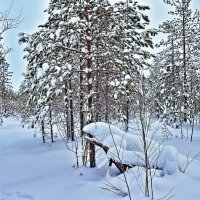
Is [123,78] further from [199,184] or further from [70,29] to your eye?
[199,184]

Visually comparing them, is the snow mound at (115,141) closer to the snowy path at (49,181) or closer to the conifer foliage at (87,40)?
the snowy path at (49,181)

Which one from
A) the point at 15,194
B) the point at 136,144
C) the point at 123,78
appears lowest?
the point at 15,194

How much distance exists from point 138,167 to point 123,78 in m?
3.50

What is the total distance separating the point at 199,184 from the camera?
659 centimetres

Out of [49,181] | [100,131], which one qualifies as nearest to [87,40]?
[100,131]

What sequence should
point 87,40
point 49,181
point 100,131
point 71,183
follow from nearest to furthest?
point 71,183 < point 49,181 < point 100,131 < point 87,40

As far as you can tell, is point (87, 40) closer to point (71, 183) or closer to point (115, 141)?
point (115, 141)

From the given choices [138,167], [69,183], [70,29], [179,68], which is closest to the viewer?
[138,167]

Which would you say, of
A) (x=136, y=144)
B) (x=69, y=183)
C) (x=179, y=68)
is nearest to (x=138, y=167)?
A: (x=136, y=144)

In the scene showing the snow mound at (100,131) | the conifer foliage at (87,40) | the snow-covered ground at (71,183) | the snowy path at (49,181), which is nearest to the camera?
the snow-covered ground at (71,183)

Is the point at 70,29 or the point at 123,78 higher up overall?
the point at 70,29

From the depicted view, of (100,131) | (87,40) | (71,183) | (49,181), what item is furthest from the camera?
(87,40)

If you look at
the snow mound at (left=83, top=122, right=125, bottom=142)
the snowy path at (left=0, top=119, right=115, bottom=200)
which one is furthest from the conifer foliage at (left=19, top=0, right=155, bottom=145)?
the snowy path at (left=0, top=119, right=115, bottom=200)

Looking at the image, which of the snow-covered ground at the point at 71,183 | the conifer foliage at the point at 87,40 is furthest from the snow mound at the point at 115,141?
the conifer foliage at the point at 87,40
